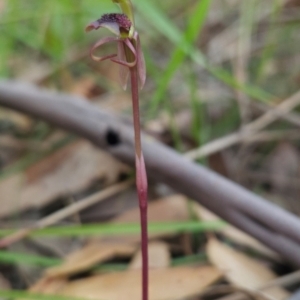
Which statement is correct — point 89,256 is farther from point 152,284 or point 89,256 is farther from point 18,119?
point 18,119

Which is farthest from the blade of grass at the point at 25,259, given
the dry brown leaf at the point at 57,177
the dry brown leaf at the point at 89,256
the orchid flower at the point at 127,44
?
the orchid flower at the point at 127,44

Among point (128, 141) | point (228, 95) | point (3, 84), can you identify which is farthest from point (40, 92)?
point (228, 95)

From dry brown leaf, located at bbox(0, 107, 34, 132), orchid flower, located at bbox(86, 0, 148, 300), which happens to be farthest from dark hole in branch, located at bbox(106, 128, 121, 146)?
dry brown leaf, located at bbox(0, 107, 34, 132)

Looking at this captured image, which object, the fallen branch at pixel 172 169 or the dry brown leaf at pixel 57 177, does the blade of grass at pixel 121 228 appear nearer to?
the fallen branch at pixel 172 169

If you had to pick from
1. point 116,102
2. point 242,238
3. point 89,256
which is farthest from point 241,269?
point 116,102

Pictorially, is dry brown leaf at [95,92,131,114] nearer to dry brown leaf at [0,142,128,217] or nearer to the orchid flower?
dry brown leaf at [0,142,128,217]
